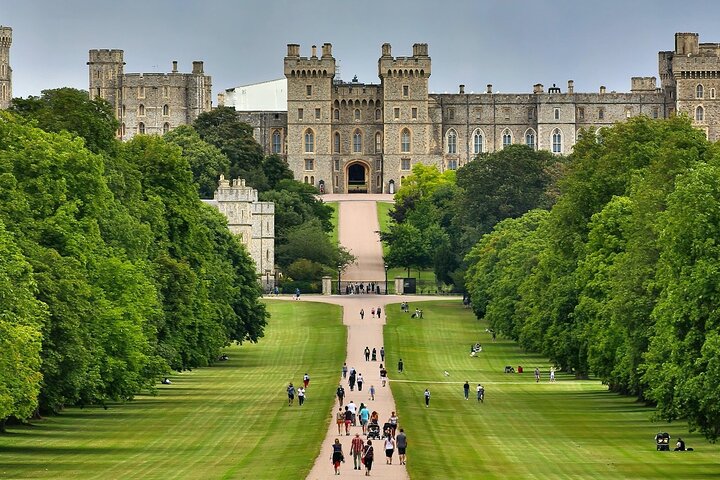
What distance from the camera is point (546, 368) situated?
7725cm

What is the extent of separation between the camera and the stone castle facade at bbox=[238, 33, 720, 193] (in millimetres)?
175125

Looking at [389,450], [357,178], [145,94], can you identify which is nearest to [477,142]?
[357,178]

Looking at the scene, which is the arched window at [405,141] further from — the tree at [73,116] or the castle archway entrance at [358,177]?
the tree at [73,116]

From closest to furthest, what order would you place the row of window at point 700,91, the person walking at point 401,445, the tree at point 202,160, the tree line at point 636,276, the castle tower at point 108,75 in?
the person walking at point 401,445
the tree line at point 636,276
the tree at point 202,160
the castle tower at point 108,75
the row of window at point 700,91

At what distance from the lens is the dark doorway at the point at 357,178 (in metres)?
179

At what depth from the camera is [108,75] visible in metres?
180

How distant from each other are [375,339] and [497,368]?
10382mm

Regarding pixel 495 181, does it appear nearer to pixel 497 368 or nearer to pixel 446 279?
pixel 446 279

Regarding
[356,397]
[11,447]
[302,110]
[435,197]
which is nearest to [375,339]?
[356,397]

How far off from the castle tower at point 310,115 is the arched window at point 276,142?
4.32 meters

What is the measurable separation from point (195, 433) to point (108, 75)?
5250 inches

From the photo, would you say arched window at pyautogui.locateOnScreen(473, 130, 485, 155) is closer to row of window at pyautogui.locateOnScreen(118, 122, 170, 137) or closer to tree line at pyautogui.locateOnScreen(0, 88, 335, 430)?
row of window at pyautogui.locateOnScreen(118, 122, 170, 137)

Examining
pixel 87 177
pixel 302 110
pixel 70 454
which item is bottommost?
pixel 70 454

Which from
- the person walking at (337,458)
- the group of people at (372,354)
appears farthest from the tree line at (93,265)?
the person walking at (337,458)
